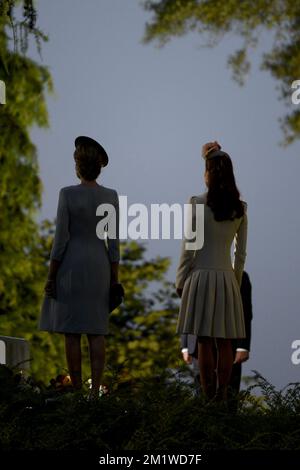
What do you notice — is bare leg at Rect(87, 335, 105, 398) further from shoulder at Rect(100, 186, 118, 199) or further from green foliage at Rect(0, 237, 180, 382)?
green foliage at Rect(0, 237, 180, 382)

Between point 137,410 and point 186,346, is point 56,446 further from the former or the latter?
point 186,346

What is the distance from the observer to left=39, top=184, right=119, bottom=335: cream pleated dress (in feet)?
21.7

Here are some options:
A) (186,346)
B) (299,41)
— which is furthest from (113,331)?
(186,346)

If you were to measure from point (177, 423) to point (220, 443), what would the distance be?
0.78 ft

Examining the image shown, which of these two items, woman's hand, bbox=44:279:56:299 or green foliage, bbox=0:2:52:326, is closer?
woman's hand, bbox=44:279:56:299

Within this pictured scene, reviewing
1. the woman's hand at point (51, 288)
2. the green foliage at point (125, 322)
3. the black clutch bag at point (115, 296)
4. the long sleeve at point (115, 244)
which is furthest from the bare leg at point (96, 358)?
the green foliage at point (125, 322)

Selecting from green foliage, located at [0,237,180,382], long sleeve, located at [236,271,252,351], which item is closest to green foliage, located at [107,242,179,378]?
green foliage, located at [0,237,180,382]

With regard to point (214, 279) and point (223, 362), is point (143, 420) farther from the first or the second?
point (214, 279)

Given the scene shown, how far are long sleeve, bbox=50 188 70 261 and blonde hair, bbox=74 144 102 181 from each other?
265 mm

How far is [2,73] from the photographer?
1600cm

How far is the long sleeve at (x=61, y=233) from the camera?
6.62 meters

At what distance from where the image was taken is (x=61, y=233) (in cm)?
662

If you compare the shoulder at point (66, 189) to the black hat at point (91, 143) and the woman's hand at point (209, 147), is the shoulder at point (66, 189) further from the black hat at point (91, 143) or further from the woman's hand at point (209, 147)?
the woman's hand at point (209, 147)

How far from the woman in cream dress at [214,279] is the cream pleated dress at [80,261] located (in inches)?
23.6
